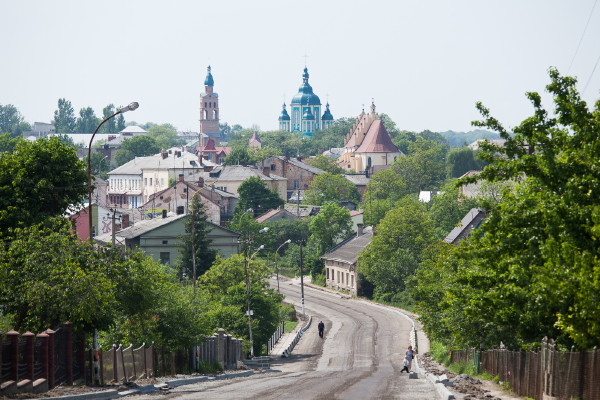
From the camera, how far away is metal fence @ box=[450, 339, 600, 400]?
22219 mm

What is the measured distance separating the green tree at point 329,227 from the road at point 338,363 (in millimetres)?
8945

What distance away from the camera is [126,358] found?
34000 millimetres

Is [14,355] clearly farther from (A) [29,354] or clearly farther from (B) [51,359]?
(B) [51,359]

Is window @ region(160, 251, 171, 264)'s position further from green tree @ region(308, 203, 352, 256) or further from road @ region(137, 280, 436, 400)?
green tree @ region(308, 203, 352, 256)

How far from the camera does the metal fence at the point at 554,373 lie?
875 inches

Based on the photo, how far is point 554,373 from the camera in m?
24.5

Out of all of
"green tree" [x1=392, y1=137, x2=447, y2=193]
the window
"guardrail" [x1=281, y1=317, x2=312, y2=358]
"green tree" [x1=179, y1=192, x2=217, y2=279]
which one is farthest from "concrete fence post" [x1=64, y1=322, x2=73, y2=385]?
"green tree" [x1=392, y1=137, x2=447, y2=193]

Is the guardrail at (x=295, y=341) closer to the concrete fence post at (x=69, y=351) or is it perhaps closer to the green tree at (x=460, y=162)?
the concrete fence post at (x=69, y=351)

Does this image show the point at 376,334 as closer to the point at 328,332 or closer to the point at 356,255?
the point at 328,332

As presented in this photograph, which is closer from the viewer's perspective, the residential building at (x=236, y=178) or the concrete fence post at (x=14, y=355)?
the concrete fence post at (x=14, y=355)

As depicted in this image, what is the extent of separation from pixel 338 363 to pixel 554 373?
35.6 meters

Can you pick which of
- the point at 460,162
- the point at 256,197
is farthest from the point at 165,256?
the point at 460,162

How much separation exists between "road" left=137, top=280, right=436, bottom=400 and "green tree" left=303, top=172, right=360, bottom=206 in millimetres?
46695

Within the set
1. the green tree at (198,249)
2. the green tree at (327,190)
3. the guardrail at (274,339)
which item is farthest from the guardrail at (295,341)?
the green tree at (327,190)
